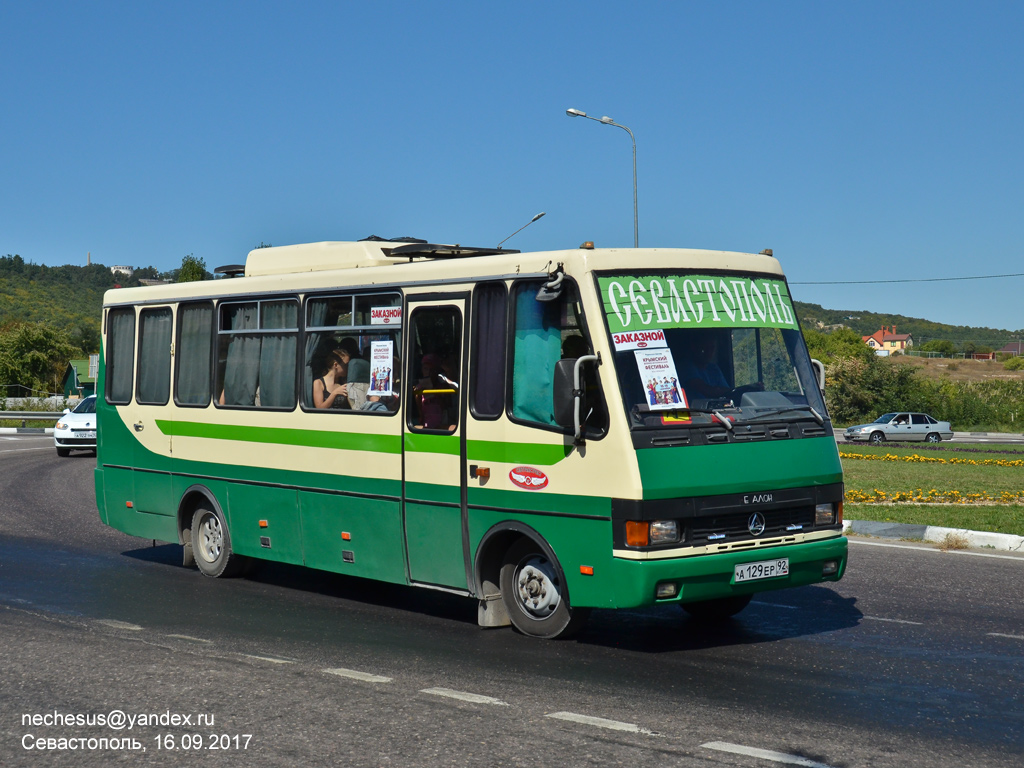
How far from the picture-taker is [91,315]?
506 ft

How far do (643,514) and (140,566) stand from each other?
680 cm

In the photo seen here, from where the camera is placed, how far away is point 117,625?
901cm

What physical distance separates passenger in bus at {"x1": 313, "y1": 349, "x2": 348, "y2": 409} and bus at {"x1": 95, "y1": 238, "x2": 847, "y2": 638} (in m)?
0.03

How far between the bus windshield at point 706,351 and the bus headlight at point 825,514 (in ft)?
2.00

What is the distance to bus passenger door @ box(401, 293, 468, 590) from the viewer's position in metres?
8.66

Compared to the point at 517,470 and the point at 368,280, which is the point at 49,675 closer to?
the point at 517,470

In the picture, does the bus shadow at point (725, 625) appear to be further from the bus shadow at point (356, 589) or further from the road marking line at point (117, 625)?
the road marking line at point (117, 625)

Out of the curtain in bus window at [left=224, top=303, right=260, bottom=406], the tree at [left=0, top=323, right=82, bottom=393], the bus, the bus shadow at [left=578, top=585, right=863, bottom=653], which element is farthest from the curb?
the tree at [left=0, top=323, right=82, bottom=393]

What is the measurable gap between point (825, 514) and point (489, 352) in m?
2.63

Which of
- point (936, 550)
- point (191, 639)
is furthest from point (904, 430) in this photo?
point (191, 639)

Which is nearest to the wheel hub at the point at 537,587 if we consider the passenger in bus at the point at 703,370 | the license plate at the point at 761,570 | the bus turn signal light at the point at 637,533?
the bus turn signal light at the point at 637,533

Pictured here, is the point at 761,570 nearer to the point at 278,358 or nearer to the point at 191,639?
the point at 191,639

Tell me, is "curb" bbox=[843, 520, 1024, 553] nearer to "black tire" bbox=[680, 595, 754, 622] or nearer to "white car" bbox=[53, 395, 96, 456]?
"black tire" bbox=[680, 595, 754, 622]

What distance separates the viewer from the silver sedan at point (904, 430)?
5356cm
